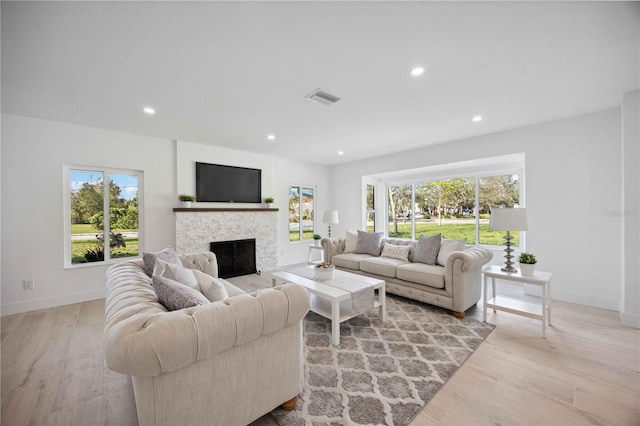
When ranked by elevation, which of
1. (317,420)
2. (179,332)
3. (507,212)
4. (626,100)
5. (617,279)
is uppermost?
(626,100)

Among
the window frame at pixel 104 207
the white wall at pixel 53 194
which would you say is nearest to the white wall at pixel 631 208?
the white wall at pixel 53 194

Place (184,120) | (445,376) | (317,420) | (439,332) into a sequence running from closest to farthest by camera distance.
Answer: (317,420) → (445,376) → (439,332) → (184,120)

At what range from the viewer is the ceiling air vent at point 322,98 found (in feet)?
9.03

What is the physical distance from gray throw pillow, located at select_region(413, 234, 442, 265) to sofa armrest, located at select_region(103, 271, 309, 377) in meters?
2.65

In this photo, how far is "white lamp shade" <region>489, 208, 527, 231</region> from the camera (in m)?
2.92

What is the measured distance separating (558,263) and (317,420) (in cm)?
403

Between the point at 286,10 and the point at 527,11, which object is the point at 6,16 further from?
the point at 527,11

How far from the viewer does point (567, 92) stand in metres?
2.81

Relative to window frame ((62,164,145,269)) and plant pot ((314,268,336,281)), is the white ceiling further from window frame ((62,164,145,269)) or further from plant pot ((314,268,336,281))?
plant pot ((314,268,336,281))

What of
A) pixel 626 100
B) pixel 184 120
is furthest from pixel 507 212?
pixel 184 120

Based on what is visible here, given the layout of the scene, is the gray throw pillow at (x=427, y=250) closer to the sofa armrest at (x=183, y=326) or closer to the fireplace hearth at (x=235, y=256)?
the sofa armrest at (x=183, y=326)

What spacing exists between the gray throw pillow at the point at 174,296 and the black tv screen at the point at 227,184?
3.57 meters

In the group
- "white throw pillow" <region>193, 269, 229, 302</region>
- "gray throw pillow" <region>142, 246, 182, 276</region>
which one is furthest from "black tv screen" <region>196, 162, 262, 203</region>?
"white throw pillow" <region>193, 269, 229, 302</region>

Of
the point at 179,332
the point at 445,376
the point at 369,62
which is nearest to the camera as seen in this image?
the point at 179,332
